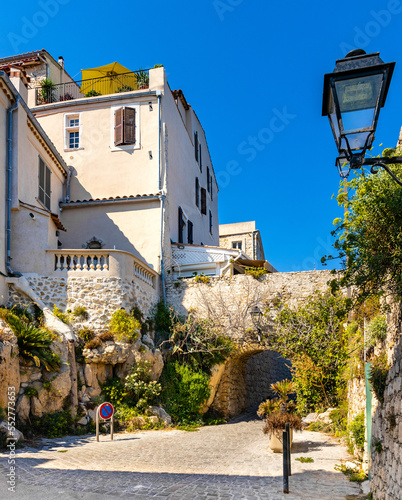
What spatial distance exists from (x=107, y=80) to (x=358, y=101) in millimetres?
20758

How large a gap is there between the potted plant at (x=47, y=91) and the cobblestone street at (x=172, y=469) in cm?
1561

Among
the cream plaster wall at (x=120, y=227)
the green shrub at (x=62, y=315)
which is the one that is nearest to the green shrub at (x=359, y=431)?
the green shrub at (x=62, y=315)

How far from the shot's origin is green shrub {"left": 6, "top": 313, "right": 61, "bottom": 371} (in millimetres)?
11359

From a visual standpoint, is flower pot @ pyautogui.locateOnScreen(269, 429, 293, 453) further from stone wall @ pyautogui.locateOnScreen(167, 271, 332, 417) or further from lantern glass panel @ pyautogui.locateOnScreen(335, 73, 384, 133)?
lantern glass panel @ pyautogui.locateOnScreen(335, 73, 384, 133)

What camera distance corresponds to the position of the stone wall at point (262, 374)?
2077 centimetres

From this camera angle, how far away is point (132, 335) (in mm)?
14148

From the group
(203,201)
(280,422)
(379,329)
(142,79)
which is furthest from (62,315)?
(203,201)

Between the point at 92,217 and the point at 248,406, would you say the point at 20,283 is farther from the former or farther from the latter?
the point at 248,406

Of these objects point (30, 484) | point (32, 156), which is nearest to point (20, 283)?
point (32, 156)

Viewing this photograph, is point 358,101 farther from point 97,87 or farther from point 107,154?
point 97,87

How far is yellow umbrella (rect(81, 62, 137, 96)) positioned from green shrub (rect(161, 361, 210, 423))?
42.8ft

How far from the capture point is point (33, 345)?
11.5 m

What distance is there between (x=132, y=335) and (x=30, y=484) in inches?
283

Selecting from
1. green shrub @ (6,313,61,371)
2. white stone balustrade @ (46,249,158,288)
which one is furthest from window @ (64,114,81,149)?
green shrub @ (6,313,61,371)
